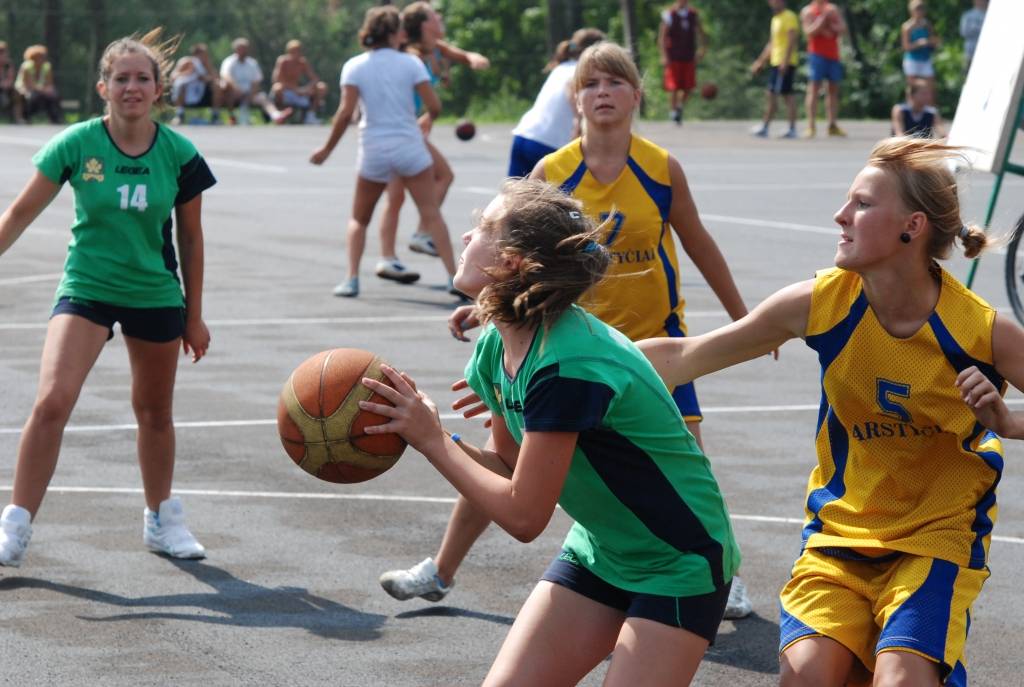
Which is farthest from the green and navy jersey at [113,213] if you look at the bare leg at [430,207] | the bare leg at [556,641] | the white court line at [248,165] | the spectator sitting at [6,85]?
the spectator sitting at [6,85]

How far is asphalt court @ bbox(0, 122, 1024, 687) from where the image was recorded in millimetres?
6020

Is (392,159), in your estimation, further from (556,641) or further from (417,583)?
(556,641)

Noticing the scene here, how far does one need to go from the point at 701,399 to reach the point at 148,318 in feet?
14.7

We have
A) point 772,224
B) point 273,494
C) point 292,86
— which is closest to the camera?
point 273,494

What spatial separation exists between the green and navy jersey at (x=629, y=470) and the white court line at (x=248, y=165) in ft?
73.7

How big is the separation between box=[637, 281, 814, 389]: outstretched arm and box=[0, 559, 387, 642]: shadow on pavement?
1.78 metres

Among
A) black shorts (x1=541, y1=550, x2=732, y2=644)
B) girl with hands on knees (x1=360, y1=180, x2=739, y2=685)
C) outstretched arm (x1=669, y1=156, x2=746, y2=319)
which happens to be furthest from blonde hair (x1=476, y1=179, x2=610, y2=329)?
outstretched arm (x1=669, y1=156, x2=746, y2=319)

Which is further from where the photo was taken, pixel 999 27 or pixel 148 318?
pixel 999 27

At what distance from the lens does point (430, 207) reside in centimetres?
1441

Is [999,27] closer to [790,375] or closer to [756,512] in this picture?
[790,375]

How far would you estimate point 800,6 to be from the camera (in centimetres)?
5284

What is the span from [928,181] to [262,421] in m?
5.96

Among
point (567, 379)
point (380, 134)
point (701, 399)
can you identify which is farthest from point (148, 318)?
point (380, 134)

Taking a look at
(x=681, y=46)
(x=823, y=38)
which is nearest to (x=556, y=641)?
(x=823, y=38)
